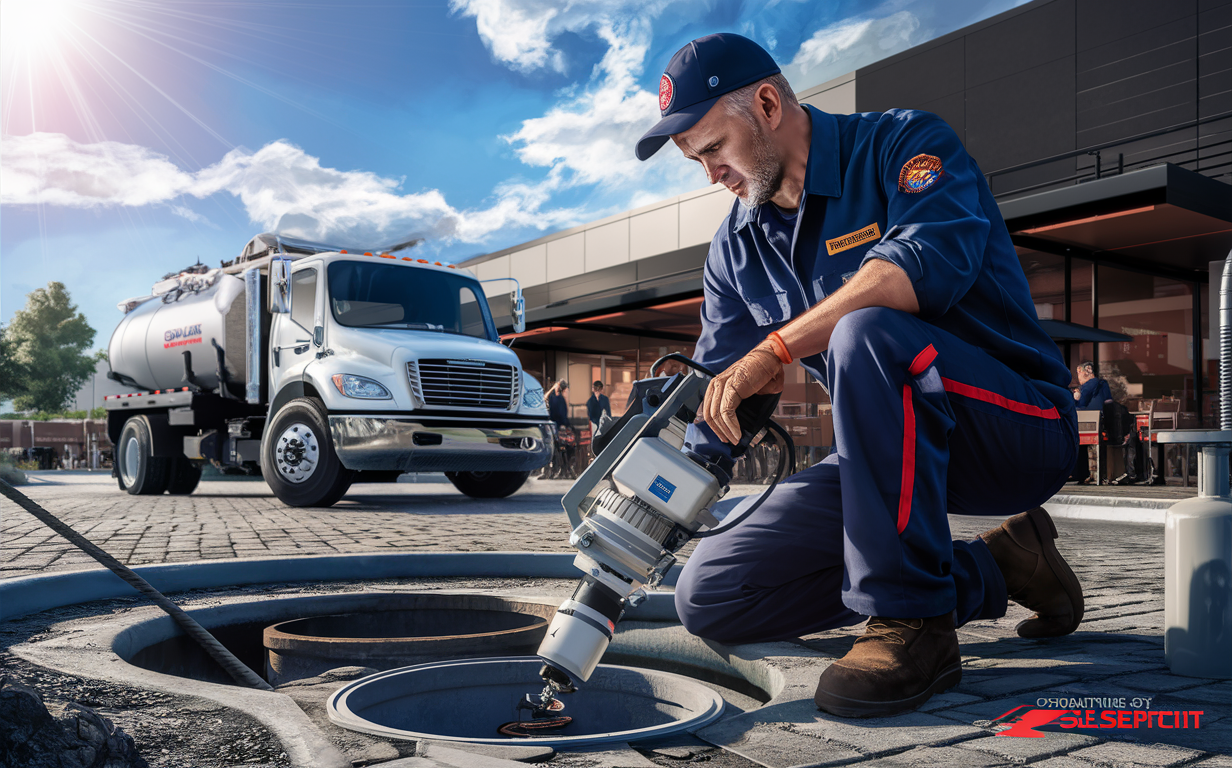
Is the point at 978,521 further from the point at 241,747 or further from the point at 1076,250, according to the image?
the point at 1076,250

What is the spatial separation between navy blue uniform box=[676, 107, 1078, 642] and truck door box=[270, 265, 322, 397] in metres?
7.03

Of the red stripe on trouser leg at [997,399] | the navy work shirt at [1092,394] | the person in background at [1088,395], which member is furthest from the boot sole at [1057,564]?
the navy work shirt at [1092,394]

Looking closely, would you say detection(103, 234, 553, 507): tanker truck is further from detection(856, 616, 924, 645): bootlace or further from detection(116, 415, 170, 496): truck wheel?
detection(856, 616, 924, 645): bootlace

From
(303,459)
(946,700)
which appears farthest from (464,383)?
(946,700)

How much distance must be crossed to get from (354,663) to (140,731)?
3.41 feet

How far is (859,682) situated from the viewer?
1.78 meters

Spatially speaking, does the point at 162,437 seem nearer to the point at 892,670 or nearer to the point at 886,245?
the point at 886,245

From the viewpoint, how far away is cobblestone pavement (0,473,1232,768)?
1.55m

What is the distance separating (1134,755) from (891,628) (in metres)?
0.53

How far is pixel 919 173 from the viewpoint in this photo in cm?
220

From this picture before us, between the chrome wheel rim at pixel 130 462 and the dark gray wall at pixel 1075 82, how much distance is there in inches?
669

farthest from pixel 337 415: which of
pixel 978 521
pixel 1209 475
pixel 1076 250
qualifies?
pixel 1076 250

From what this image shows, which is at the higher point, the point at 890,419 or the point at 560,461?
the point at 890,419

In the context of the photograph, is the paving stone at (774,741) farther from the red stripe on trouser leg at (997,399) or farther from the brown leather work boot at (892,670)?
the red stripe on trouser leg at (997,399)
